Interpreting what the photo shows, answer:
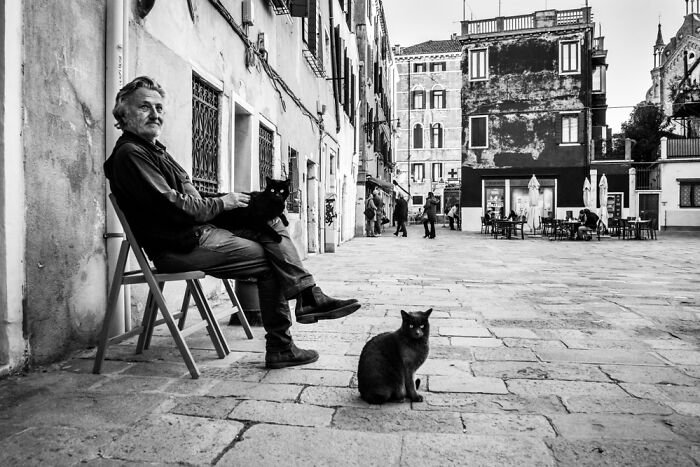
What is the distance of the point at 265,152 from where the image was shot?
809 centimetres

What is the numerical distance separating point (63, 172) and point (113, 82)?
30.0 inches

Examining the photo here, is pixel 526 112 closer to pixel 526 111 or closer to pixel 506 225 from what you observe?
pixel 526 111

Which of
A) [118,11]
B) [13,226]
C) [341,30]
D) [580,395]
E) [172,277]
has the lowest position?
[580,395]

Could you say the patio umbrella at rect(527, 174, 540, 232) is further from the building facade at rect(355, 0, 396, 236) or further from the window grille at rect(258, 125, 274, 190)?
the window grille at rect(258, 125, 274, 190)

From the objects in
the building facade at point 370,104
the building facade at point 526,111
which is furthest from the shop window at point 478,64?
the building facade at point 370,104

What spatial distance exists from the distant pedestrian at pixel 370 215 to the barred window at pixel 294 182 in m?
10.5

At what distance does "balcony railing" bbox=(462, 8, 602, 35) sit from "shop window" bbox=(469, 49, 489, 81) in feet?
3.37

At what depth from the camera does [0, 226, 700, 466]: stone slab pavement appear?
1.99 metres

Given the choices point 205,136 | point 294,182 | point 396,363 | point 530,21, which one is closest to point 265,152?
point 294,182

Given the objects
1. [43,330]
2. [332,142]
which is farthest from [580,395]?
[332,142]

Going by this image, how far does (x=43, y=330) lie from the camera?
9.91 ft

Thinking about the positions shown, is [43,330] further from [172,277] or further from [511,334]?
[511,334]

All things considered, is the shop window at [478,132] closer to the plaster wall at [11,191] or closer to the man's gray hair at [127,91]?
the man's gray hair at [127,91]

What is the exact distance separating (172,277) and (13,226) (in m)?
0.80
